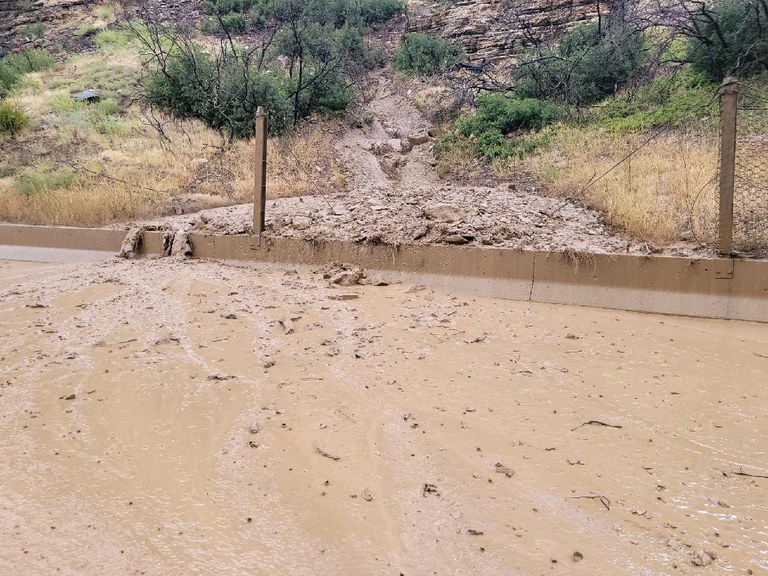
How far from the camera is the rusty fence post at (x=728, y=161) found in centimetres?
537

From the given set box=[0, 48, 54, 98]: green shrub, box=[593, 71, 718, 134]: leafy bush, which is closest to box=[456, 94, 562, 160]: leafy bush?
box=[593, 71, 718, 134]: leafy bush

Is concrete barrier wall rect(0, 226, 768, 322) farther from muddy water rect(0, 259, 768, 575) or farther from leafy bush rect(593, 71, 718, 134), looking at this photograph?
leafy bush rect(593, 71, 718, 134)

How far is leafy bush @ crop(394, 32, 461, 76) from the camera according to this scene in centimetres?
2092

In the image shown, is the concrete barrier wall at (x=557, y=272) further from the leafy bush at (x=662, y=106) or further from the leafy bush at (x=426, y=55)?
the leafy bush at (x=426, y=55)

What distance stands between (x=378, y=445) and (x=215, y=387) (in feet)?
4.66

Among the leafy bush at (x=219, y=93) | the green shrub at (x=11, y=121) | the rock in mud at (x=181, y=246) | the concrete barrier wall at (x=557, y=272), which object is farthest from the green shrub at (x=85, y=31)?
the concrete barrier wall at (x=557, y=272)

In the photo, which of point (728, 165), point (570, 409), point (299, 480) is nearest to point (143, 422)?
point (299, 480)

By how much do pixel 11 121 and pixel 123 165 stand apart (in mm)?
5754

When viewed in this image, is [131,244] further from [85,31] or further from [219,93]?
[85,31]

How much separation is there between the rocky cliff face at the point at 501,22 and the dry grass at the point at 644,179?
9865 mm

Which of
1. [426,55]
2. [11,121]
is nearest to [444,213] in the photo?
[11,121]

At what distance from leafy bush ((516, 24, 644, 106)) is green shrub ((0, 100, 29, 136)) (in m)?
14.0

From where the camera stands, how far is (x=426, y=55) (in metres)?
21.3

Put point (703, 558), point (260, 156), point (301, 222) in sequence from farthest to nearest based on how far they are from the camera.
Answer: point (301, 222) < point (260, 156) < point (703, 558)
